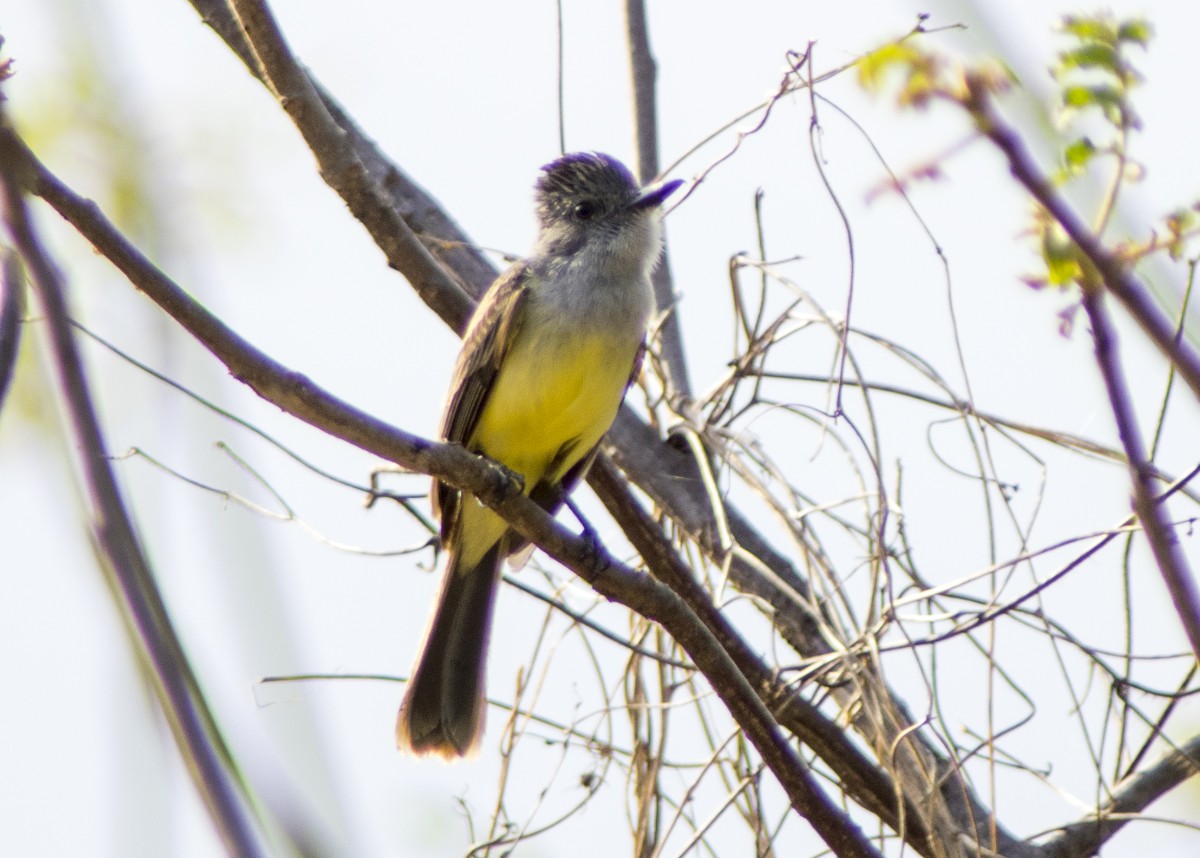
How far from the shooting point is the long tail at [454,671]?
4.64m

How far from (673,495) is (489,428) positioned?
3.08ft

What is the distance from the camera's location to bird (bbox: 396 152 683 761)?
14.8ft

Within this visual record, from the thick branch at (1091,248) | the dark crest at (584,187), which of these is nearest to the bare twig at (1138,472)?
the thick branch at (1091,248)

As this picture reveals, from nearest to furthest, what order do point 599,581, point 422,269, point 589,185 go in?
1. point 599,581
2. point 422,269
3. point 589,185

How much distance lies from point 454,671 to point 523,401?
979 millimetres

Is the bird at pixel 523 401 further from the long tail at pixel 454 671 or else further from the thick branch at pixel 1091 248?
the thick branch at pixel 1091 248

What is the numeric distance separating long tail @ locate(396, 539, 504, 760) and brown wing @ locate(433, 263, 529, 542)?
233mm

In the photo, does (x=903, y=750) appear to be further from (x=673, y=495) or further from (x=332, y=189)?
(x=332, y=189)

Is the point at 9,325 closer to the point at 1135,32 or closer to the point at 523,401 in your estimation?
the point at 1135,32

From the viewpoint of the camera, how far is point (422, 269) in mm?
3795

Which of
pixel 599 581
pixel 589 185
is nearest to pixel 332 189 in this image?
pixel 599 581

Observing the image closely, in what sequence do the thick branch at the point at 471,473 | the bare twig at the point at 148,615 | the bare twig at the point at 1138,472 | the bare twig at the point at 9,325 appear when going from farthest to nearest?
the thick branch at the point at 471,473 < the bare twig at the point at 9,325 < the bare twig at the point at 1138,472 < the bare twig at the point at 148,615

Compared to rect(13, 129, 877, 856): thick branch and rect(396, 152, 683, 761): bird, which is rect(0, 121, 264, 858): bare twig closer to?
rect(13, 129, 877, 856): thick branch

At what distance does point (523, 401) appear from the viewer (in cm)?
458
